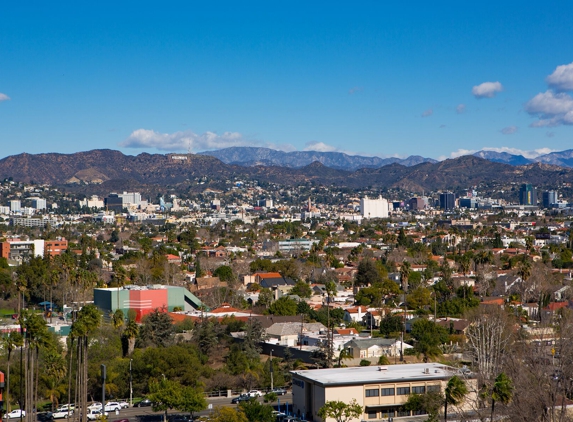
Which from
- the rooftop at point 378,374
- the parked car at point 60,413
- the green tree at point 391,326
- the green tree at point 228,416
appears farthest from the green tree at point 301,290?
the green tree at point 228,416

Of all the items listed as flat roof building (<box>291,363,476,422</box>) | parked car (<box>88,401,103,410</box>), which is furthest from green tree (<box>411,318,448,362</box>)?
parked car (<box>88,401,103,410</box>)

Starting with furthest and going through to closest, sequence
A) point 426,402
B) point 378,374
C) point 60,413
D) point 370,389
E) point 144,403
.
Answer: point 144,403 < point 378,374 < point 60,413 < point 370,389 < point 426,402

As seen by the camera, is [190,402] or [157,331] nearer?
[190,402]

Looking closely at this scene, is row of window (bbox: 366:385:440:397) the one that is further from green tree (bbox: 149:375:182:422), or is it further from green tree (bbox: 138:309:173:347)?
green tree (bbox: 138:309:173:347)

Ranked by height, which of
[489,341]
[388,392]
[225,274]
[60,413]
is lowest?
[60,413]

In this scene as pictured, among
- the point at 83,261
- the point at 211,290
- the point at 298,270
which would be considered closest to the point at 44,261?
the point at 83,261

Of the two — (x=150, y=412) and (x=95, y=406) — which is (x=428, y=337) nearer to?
(x=150, y=412)

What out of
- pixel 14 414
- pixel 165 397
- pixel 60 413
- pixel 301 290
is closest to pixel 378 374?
pixel 165 397
